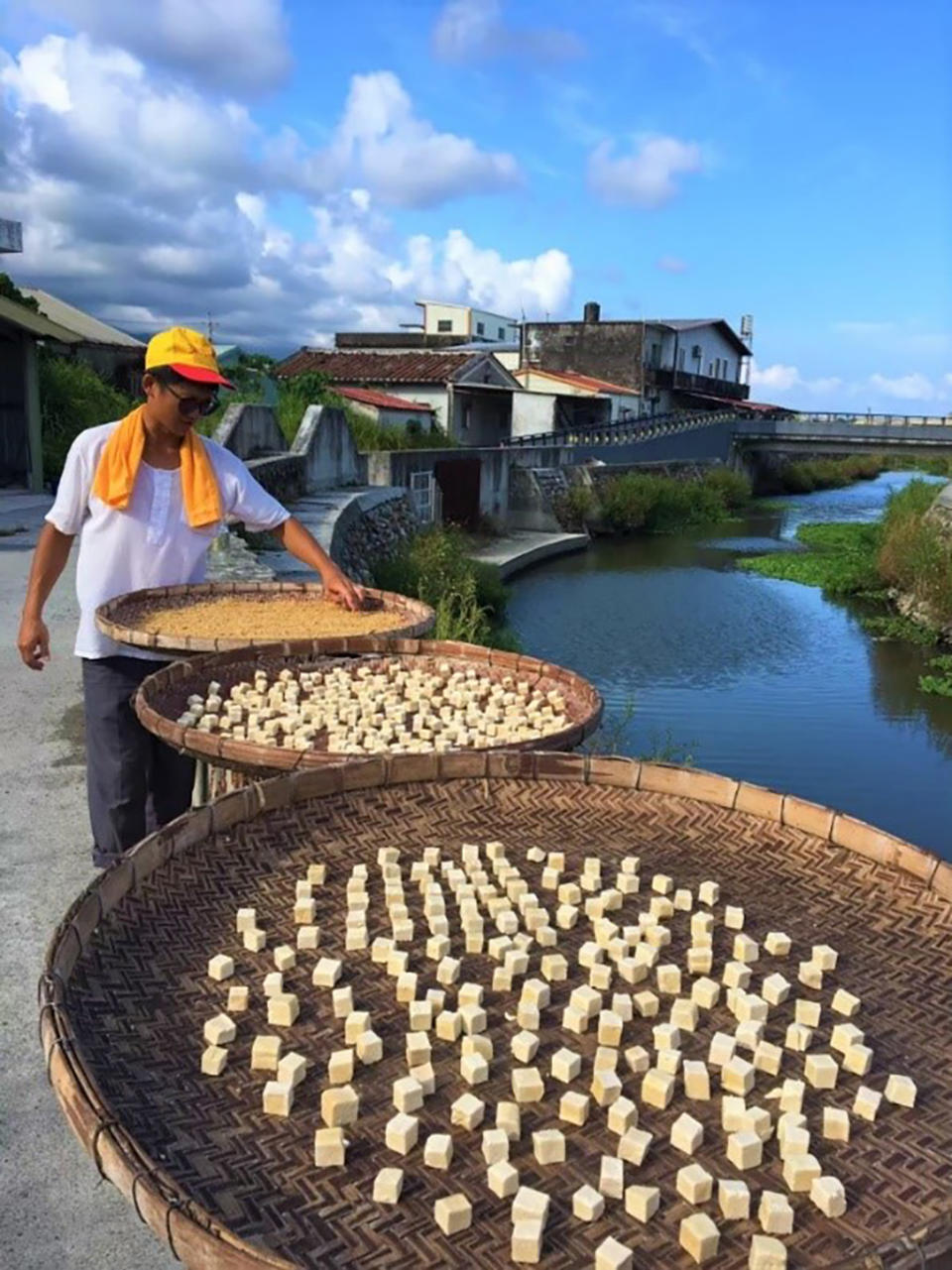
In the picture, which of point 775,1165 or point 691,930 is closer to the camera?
point 775,1165

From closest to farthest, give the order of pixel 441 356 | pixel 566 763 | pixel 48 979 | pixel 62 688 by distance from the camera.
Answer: pixel 48 979 < pixel 566 763 < pixel 62 688 < pixel 441 356

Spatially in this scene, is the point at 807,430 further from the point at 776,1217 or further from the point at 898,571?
the point at 776,1217

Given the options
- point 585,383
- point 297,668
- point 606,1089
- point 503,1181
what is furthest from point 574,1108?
point 585,383

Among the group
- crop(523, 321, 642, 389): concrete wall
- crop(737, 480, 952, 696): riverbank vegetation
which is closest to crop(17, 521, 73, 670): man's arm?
crop(737, 480, 952, 696): riverbank vegetation

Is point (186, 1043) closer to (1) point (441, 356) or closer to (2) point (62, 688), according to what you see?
(2) point (62, 688)

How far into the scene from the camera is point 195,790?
11.7 ft

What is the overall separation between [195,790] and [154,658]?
639mm

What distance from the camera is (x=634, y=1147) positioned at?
1.24m

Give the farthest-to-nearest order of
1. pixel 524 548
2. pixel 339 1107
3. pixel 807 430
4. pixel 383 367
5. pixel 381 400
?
pixel 807 430, pixel 383 367, pixel 381 400, pixel 524 548, pixel 339 1107

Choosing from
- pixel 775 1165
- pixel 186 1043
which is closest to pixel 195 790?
pixel 186 1043

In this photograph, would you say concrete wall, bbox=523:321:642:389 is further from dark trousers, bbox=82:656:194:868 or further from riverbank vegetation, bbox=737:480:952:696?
dark trousers, bbox=82:656:194:868

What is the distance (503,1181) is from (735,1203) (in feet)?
0.86

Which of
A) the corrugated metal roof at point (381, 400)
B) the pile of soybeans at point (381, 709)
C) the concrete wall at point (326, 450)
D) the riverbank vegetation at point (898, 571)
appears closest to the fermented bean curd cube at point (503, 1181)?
the pile of soybeans at point (381, 709)

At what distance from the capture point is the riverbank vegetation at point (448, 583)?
1050cm
